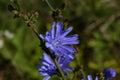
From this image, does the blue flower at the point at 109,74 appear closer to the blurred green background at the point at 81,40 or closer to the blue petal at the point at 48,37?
the blue petal at the point at 48,37

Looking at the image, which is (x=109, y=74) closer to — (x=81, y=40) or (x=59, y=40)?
(x=59, y=40)

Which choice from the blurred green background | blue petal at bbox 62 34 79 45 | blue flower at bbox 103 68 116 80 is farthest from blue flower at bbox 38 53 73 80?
the blurred green background

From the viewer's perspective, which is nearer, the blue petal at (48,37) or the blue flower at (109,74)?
the blue petal at (48,37)

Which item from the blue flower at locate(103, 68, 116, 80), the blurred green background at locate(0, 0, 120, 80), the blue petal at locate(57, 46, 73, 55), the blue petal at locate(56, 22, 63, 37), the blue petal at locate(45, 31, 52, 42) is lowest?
the blue flower at locate(103, 68, 116, 80)

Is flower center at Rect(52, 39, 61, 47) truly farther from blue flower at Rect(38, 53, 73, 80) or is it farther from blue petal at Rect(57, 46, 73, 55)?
blue flower at Rect(38, 53, 73, 80)

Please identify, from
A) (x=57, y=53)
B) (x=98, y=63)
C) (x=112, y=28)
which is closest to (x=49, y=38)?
(x=57, y=53)

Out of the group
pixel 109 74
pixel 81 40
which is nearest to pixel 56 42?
pixel 109 74

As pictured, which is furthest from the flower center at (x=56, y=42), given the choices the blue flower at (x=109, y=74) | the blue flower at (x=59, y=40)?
the blue flower at (x=109, y=74)
